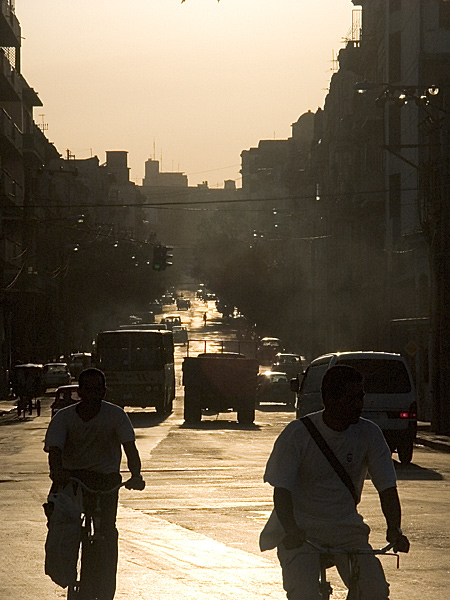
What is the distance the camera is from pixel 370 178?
66312 mm

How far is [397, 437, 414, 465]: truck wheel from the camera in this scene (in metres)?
24.8

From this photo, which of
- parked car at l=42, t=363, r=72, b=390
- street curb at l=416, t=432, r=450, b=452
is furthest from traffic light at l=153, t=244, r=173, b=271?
street curb at l=416, t=432, r=450, b=452

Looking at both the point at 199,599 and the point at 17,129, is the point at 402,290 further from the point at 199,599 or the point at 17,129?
the point at 199,599

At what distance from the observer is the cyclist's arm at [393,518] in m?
6.63

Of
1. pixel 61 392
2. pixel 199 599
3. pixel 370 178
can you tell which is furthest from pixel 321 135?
pixel 199 599

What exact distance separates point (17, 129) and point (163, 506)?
53475 millimetres

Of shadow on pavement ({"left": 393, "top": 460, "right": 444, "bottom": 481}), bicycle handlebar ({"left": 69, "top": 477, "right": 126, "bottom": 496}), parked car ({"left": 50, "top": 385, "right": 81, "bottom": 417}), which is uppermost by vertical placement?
bicycle handlebar ({"left": 69, "top": 477, "right": 126, "bottom": 496})

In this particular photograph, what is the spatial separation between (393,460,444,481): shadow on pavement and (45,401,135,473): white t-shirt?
42.3 feet

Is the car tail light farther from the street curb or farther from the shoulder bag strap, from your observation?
the shoulder bag strap

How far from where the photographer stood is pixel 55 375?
7469 centimetres

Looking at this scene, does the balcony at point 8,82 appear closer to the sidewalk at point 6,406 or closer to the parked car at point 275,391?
the sidewalk at point 6,406

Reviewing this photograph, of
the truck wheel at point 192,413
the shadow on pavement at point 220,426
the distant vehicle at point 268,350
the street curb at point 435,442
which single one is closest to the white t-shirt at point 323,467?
the street curb at point 435,442

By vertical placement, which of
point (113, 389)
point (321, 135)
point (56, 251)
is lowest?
point (113, 389)

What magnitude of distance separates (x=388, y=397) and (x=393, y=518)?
18.2m
